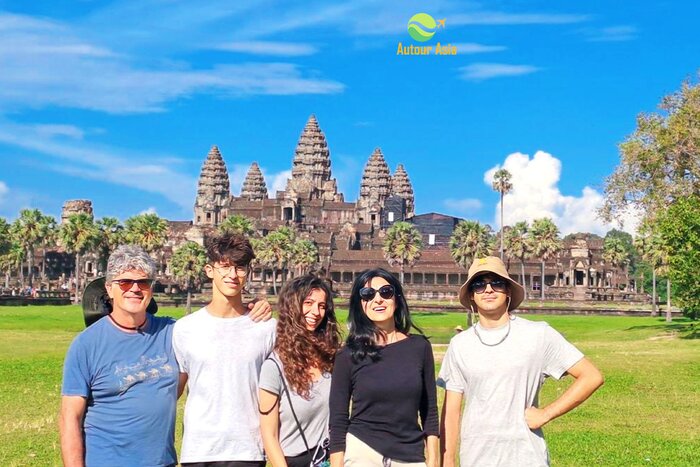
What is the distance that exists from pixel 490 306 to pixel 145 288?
2.30 m

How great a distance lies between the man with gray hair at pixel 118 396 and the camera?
245 inches

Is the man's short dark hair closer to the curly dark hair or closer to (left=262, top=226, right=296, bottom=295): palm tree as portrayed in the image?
the curly dark hair

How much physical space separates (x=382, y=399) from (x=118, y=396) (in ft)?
5.52

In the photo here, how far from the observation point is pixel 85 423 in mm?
6316

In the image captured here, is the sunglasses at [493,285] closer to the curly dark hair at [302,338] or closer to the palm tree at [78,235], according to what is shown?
the curly dark hair at [302,338]

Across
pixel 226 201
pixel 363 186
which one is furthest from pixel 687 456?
pixel 363 186

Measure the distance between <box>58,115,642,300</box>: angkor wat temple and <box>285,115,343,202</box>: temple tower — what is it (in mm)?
170

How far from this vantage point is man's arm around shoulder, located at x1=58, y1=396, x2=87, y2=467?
244 inches

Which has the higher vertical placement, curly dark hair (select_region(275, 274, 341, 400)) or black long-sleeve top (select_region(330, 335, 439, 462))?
curly dark hair (select_region(275, 274, 341, 400))

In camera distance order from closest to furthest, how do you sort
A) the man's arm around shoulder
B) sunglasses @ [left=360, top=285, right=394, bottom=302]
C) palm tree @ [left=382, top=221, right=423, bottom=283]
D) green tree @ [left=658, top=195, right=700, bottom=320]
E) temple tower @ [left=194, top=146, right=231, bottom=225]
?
the man's arm around shoulder → sunglasses @ [left=360, top=285, right=394, bottom=302] → green tree @ [left=658, top=195, right=700, bottom=320] → palm tree @ [left=382, top=221, right=423, bottom=283] → temple tower @ [left=194, top=146, right=231, bottom=225]

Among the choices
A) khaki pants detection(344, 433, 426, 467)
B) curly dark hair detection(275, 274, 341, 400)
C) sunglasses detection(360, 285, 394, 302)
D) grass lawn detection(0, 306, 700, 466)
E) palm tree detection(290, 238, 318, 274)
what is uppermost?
palm tree detection(290, 238, 318, 274)

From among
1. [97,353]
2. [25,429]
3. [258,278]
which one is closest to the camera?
[97,353]

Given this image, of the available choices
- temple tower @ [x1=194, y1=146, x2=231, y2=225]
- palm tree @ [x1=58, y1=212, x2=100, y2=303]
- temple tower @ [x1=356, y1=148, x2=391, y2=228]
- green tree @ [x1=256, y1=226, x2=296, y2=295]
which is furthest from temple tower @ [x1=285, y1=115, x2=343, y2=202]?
palm tree @ [x1=58, y1=212, x2=100, y2=303]

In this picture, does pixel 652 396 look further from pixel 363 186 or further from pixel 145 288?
pixel 363 186
